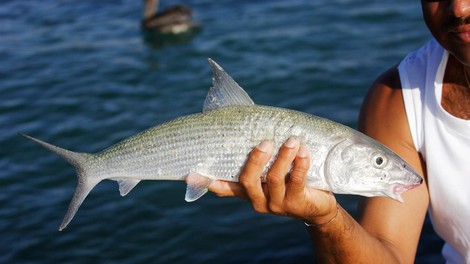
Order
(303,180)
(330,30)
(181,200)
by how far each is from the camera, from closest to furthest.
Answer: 1. (303,180)
2. (181,200)
3. (330,30)

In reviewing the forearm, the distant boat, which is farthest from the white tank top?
the distant boat

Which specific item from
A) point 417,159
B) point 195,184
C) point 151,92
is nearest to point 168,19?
point 151,92

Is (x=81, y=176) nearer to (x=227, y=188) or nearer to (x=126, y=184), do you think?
(x=126, y=184)

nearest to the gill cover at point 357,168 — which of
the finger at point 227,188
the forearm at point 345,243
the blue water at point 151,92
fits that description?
the forearm at point 345,243

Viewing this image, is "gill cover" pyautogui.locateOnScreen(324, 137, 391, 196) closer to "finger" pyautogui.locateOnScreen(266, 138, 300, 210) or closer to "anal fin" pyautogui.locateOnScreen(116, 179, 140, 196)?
"finger" pyautogui.locateOnScreen(266, 138, 300, 210)

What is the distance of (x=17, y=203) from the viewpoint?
8.17 m

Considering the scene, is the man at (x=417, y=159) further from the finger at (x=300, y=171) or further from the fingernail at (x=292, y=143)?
the fingernail at (x=292, y=143)

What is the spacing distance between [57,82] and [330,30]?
188 inches

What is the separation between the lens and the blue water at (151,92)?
7.26m

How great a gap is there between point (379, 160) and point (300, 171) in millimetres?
430

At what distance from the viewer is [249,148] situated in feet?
11.7

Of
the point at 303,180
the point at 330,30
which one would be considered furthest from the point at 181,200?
the point at 330,30

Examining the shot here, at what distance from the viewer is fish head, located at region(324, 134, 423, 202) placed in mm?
3539

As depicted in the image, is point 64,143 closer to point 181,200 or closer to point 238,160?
point 181,200
